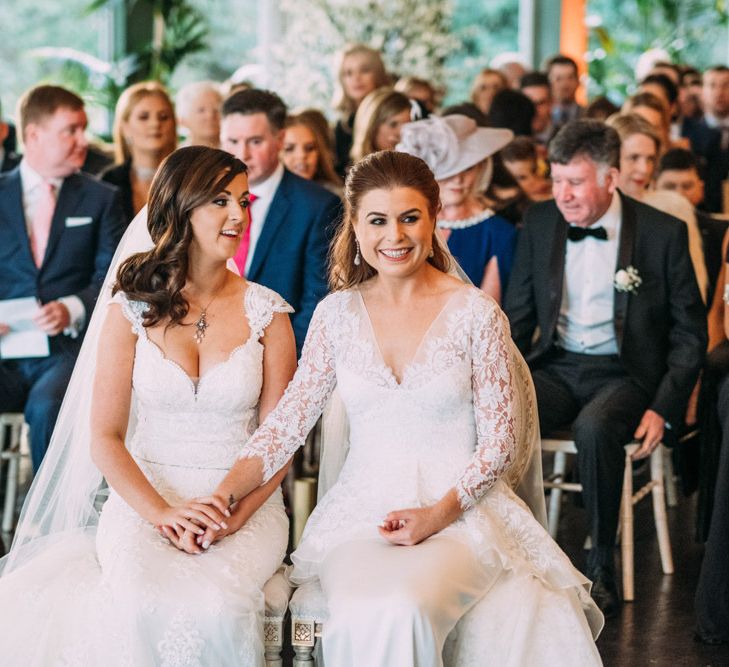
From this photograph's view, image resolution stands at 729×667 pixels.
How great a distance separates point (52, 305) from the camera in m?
5.01

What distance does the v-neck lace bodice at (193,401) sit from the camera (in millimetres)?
3445

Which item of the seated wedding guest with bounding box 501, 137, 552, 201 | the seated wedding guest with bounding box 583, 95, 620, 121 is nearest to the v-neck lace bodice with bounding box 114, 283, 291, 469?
the seated wedding guest with bounding box 501, 137, 552, 201

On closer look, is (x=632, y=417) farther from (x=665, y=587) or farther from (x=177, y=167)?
(x=177, y=167)

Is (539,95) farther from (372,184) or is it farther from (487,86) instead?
(372,184)

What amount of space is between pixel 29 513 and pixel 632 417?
2.19 meters

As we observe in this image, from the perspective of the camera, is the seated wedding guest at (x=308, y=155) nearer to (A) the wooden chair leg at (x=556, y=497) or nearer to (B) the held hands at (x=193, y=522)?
(A) the wooden chair leg at (x=556, y=497)

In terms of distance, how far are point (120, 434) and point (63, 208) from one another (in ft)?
6.67

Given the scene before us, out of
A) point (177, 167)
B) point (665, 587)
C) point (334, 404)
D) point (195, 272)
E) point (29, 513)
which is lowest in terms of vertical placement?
point (665, 587)

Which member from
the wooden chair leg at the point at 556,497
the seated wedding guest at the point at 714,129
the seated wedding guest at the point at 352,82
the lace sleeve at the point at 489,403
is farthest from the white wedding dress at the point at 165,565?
the seated wedding guest at the point at 714,129

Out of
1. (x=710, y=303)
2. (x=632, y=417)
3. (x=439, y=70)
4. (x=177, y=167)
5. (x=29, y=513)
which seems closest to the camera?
(x=177, y=167)

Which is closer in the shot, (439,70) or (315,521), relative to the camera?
(315,521)

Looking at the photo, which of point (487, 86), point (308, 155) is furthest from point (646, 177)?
point (487, 86)

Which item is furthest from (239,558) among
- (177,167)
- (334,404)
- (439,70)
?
(439,70)

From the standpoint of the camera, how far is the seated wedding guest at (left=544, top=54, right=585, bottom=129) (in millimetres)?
10867
